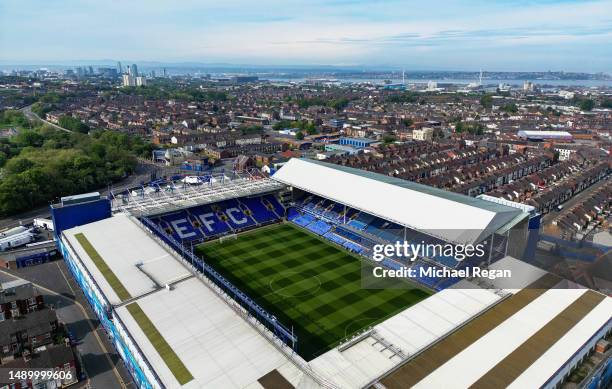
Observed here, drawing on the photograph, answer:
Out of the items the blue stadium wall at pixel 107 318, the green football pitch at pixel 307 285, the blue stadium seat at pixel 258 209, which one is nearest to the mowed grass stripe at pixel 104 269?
the blue stadium wall at pixel 107 318

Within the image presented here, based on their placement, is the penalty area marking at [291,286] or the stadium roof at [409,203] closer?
the stadium roof at [409,203]

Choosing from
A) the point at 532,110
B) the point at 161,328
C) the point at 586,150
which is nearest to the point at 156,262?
the point at 161,328

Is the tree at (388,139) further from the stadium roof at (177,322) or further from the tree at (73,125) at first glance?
the tree at (73,125)

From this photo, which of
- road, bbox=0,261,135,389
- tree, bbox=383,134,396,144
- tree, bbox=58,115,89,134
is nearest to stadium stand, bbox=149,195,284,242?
road, bbox=0,261,135,389

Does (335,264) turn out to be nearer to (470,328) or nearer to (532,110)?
(470,328)

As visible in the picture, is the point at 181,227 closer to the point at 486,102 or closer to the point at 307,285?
the point at 307,285

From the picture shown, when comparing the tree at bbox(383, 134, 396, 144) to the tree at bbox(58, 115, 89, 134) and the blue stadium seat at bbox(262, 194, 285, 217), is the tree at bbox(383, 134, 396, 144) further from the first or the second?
the tree at bbox(58, 115, 89, 134)
